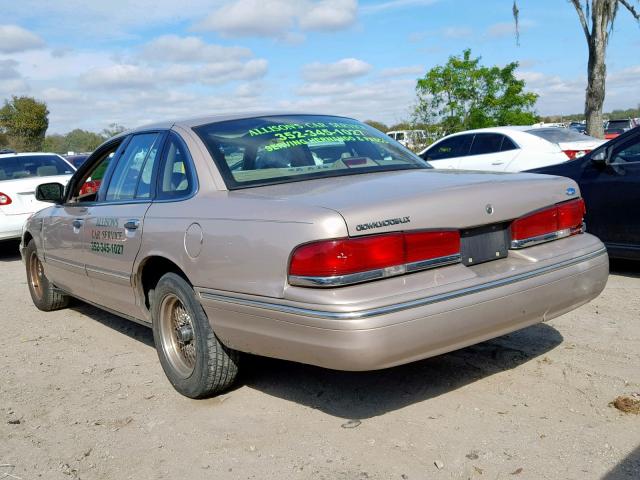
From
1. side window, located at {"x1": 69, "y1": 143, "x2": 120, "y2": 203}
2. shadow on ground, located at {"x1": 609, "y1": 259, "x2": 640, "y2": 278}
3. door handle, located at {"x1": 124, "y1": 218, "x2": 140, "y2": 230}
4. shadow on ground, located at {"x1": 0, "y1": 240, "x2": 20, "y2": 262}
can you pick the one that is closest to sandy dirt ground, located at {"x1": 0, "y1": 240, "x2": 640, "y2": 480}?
door handle, located at {"x1": 124, "y1": 218, "x2": 140, "y2": 230}

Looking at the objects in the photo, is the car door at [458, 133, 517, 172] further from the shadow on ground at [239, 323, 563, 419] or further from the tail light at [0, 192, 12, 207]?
the tail light at [0, 192, 12, 207]

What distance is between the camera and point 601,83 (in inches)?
633

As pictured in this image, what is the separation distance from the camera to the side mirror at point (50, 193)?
5770 mm

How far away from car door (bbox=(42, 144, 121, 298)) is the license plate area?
9.35ft

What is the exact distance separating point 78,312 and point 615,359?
4723mm

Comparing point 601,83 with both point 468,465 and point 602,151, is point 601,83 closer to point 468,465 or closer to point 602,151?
point 602,151

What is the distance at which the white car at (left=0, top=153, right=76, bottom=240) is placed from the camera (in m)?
10.2

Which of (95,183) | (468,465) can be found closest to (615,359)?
(468,465)

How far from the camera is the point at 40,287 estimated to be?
6.61 metres

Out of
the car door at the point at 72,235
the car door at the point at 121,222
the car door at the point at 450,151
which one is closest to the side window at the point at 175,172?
the car door at the point at 121,222

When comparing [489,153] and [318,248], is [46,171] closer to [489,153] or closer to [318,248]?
[489,153]

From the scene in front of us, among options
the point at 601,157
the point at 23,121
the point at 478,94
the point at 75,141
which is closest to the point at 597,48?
the point at 478,94

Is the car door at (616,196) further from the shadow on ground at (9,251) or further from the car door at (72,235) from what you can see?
the shadow on ground at (9,251)

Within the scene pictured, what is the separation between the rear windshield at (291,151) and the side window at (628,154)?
10.1ft
